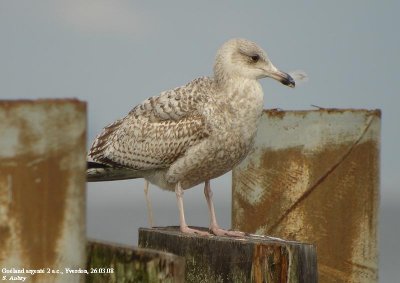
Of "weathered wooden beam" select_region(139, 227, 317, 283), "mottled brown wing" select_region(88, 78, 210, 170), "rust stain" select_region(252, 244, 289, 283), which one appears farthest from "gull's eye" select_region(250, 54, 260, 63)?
"rust stain" select_region(252, 244, 289, 283)

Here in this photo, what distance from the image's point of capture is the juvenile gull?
43.8ft

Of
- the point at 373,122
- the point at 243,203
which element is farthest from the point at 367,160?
the point at 243,203

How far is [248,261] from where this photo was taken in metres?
10.5

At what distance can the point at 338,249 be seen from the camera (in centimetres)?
1341

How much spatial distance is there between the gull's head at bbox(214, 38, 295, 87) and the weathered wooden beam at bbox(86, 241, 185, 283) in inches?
202

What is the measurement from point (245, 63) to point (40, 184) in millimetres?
6559

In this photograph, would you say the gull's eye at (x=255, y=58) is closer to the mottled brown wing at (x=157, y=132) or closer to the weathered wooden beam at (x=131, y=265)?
the mottled brown wing at (x=157, y=132)

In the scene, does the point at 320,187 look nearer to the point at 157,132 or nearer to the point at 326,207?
the point at 326,207

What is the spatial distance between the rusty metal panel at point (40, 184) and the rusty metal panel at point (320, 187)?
592cm

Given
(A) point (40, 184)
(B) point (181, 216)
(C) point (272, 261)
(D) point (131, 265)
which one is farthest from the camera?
(B) point (181, 216)

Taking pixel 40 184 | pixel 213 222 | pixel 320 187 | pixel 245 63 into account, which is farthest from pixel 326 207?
pixel 40 184

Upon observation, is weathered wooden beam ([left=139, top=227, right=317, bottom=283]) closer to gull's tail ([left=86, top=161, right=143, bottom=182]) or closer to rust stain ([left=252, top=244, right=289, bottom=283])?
rust stain ([left=252, top=244, right=289, bottom=283])

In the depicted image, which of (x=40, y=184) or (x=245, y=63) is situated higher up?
(x=245, y=63)

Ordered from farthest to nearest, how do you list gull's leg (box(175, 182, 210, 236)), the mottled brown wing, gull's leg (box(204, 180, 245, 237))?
1. the mottled brown wing
2. gull's leg (box(175, 182, 210, 236))
3. gull's leg (box(204, 180, 245, 237))
